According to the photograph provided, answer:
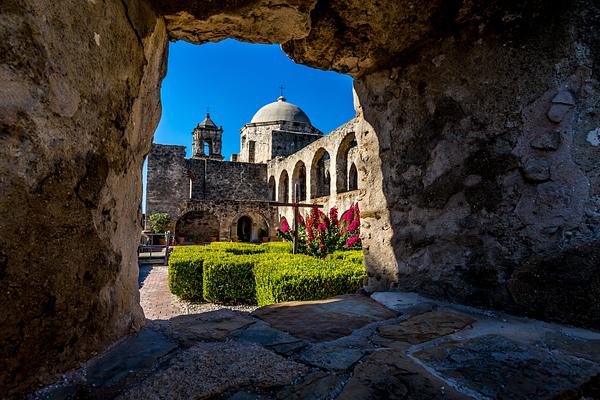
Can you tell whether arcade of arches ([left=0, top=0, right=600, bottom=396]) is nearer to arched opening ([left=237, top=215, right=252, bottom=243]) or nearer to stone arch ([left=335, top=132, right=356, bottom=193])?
stone arch ([left=335, top=132, right=356, bottom=193])

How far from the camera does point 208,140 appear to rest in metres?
26.1

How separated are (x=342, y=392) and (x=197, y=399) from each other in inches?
15.7

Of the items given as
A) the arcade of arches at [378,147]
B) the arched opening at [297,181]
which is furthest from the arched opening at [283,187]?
the arcade of arches at [378,147]

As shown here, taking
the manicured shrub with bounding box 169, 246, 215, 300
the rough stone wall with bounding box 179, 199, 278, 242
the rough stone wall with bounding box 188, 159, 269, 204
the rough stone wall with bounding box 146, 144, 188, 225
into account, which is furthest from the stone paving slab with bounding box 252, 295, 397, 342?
the rough stone wall with bounding box 188, 159, 269, 204

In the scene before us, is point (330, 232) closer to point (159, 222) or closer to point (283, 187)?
point (159, 222)

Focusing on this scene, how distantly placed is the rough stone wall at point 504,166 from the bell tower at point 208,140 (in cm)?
2454

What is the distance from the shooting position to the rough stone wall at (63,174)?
0.88 metres

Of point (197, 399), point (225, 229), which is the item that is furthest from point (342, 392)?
point (225, 229)

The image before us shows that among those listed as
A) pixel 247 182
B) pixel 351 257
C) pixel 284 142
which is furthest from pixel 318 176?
pixel 351 257

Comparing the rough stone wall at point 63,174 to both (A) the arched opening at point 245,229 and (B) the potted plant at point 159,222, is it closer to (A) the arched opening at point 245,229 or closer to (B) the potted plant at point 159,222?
(B) the potted plant at point 159,222

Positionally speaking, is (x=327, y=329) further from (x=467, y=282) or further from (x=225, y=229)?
(x=225, y=229)

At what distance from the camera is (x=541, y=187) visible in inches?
64.9

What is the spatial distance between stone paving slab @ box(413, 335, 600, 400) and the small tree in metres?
17.4

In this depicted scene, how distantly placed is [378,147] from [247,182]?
20806 millimetres
